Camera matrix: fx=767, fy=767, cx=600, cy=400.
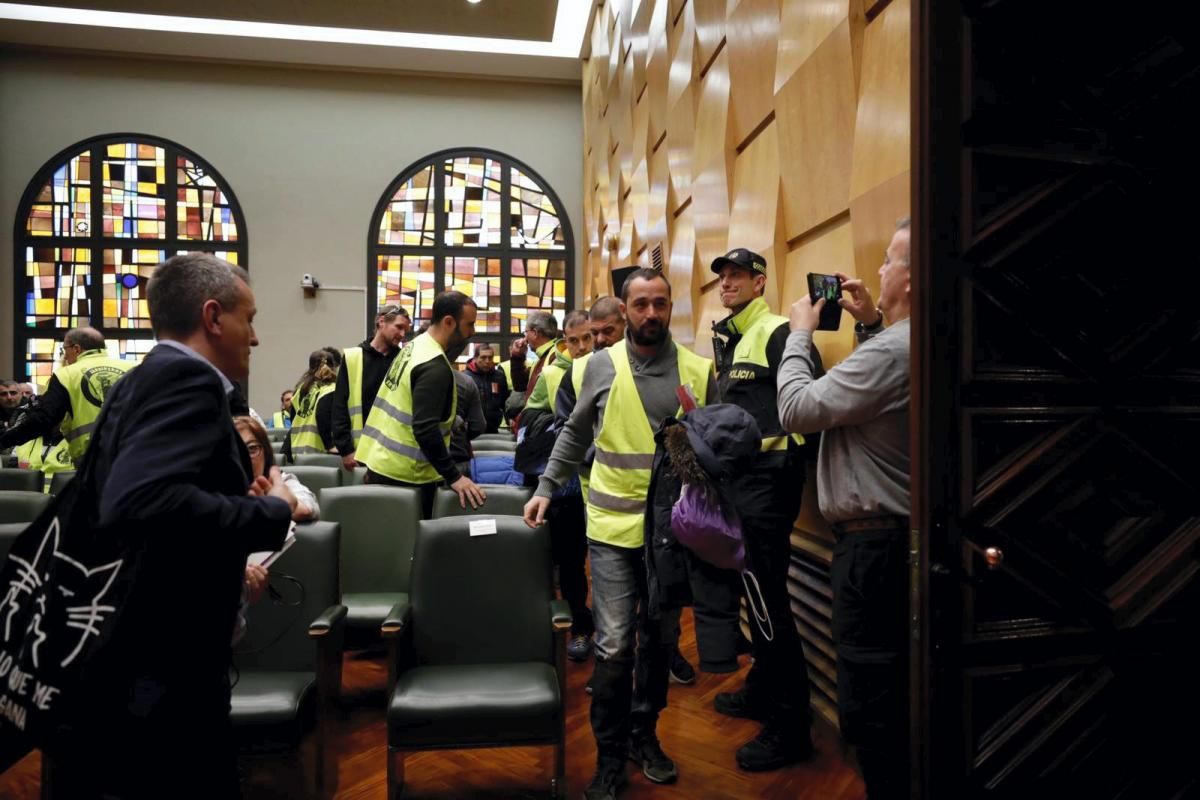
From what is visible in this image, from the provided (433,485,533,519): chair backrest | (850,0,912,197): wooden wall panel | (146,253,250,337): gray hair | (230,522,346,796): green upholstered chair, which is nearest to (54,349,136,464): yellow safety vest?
(433,485,533,519): chair backrest

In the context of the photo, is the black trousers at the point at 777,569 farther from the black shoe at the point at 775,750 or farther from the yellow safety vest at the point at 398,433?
the yellow safety vest at the point at 398,433

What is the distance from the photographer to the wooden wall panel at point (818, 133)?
7.50 feet

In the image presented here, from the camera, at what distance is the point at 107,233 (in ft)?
27.1

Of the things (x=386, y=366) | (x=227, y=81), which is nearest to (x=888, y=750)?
(x=386, y=366)

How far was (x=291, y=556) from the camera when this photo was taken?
2.34 m

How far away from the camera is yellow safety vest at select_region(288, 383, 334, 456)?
4473 mm

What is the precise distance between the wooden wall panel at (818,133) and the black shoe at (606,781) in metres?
1.72

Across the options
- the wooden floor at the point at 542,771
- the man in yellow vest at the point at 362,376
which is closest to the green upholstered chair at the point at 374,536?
the wooden floor at the point at 542,771

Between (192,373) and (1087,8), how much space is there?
163cm

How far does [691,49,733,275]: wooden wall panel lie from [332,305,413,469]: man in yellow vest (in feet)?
4.91

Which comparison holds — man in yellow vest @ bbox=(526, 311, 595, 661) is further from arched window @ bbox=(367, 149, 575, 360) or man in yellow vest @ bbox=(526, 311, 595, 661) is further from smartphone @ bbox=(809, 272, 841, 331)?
arched window @ bbox=(367, 149, 575, 360)

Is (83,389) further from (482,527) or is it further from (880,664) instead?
(880,664)

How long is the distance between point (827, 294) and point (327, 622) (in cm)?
154

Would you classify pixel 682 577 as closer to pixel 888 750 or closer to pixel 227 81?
pixel 888 750
